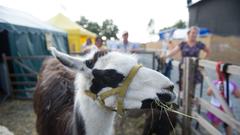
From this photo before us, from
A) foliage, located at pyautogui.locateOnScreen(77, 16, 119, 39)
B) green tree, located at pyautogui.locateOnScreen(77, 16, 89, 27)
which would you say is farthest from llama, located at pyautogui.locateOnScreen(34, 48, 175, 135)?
green tree, located at pyautogui.locateOnScreen(77, 16, 89, 27)

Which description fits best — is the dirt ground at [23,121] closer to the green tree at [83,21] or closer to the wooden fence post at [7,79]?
the wooden fence post at [7,79]

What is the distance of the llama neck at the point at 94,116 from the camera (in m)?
2.06

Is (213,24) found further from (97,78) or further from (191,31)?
(97,78)

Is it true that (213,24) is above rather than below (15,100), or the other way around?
above

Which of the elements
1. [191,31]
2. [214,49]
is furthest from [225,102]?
[214,49]

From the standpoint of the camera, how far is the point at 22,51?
24.3 feet

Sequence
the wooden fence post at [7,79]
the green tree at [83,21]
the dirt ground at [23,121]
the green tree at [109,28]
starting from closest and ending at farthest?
1. the dirt ground at [23,121]
2. the wooden fence post at [7,79]
3. the green tree at [109,28]
4. the green tree at [83,21]

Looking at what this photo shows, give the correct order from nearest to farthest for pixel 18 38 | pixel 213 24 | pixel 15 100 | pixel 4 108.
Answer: pixel 4 108
pixel 15 100
pixel 18 38
pixel 213 24

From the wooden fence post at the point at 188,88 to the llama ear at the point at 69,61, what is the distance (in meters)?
2.13

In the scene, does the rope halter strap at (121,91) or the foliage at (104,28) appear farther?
the foliage at (104,28)

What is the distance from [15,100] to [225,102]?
6135 mm

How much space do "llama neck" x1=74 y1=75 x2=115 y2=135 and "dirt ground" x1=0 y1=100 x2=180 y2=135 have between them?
1.78 metres

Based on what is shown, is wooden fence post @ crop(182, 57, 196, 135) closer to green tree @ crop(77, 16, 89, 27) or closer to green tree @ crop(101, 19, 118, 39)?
green tree @ crop(101, 19, 118, 39)

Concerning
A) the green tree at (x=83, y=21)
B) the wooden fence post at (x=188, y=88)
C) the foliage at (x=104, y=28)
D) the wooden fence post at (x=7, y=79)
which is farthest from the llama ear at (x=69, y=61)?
the green tree at (x=83, y=21)
